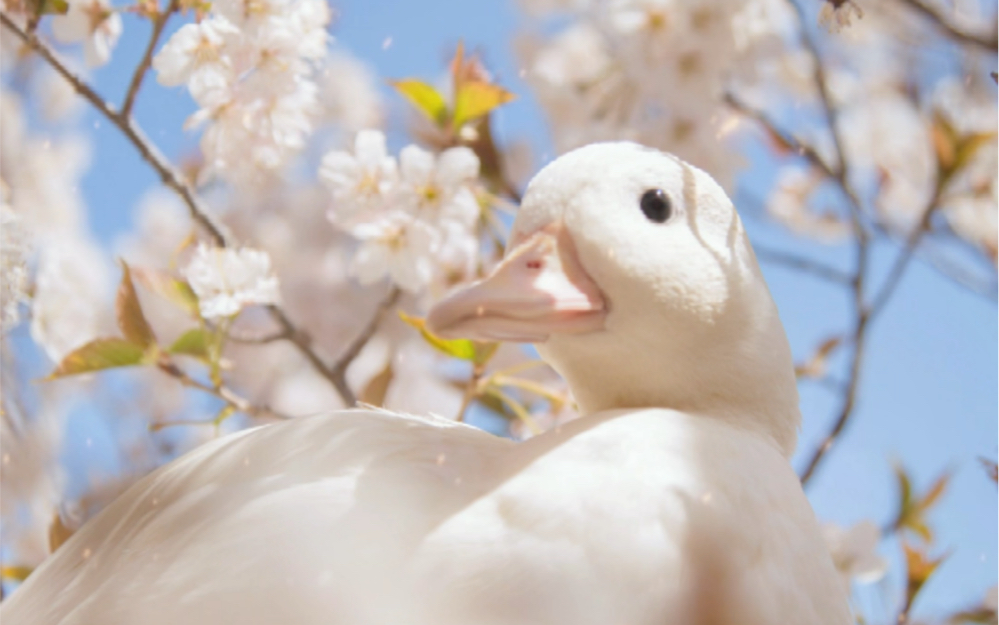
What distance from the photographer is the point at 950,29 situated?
2.32ft

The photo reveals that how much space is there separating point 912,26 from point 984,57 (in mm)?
157

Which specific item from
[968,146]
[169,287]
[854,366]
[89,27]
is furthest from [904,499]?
[89,27]

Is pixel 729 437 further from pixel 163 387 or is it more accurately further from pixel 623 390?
pixel 163 387

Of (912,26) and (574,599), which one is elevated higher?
(912,26)

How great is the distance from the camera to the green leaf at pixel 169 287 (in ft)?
1.97

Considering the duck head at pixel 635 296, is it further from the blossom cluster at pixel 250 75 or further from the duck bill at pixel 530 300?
the blossom cluster at pixel 250 75

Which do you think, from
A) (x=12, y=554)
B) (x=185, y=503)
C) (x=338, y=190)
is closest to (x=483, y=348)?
(x=338, y=190)

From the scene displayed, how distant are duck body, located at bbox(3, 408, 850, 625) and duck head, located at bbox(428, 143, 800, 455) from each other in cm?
3

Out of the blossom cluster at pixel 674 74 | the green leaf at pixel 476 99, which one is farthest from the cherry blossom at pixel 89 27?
the blossom cluster at pixel 674 74

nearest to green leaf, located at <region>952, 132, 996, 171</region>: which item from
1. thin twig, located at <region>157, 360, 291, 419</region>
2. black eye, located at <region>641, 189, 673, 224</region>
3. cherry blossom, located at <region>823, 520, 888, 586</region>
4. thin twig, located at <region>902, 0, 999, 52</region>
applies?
thin twig, located at <region>902, 0, 999, 52</region>

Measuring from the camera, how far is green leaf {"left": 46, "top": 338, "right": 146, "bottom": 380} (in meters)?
0.56

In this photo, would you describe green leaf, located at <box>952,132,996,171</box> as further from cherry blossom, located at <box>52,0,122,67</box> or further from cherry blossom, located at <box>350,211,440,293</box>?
cherry blossom, located at <box>52,0,122,67</box>

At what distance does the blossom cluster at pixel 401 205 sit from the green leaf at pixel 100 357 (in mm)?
177

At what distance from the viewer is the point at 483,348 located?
625mm
